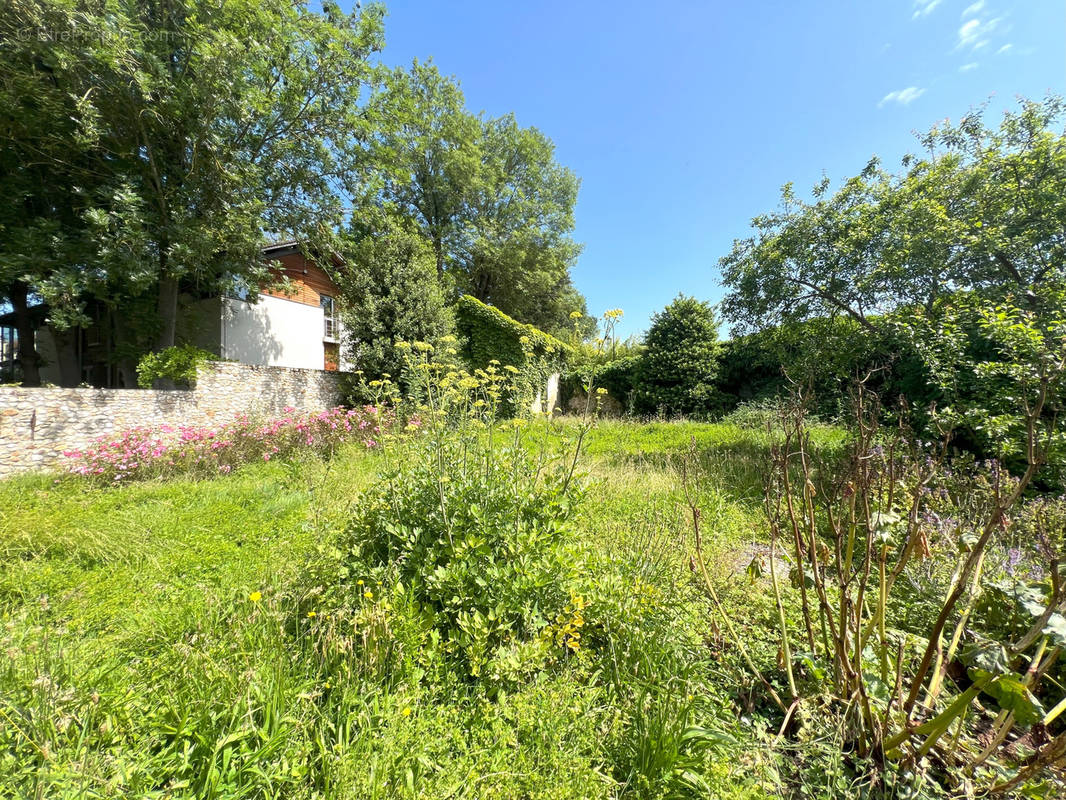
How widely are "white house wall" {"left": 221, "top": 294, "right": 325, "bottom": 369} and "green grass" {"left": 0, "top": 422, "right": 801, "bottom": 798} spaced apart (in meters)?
11.8

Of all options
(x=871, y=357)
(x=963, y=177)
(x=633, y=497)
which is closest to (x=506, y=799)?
(x=633, y=497)

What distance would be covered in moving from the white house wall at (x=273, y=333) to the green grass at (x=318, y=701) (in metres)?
11.8

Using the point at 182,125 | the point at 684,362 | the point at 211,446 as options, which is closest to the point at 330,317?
the point at 182,125

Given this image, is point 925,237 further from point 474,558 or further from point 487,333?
point 487,333

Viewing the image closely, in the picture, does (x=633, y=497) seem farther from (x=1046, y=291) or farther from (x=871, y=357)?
(x=1046, y=291)

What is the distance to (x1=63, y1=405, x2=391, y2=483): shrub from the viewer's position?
5.84 metres

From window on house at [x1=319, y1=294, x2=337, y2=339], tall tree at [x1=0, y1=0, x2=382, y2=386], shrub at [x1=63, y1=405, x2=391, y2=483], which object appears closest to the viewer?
shrub at [x1=63, y1=405, x2=391, y2=483]

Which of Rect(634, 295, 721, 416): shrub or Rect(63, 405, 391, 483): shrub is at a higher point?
Rect(634, 295, 721, 416): shrub

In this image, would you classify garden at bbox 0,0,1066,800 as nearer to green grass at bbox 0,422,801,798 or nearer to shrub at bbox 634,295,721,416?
green grass at bbox 0,422,801,798

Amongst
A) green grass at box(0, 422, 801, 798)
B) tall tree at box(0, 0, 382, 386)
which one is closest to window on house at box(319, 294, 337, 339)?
tall tree at box(0, 0, 382, 386)

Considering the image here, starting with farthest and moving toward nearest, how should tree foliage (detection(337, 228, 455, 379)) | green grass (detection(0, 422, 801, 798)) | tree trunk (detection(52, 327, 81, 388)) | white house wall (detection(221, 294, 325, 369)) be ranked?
1. tree trunk (detection(52, 327, 81, 388))
2. white house wall (detection(221, 294, 325, 369))
3. tree foliage (detection(337, 228, 455, 379))
4. green grass (detection(0, 422, 801, 798))

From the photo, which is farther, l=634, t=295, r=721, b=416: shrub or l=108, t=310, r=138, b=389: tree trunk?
l=634, t=295, r=721, b=416: shrub

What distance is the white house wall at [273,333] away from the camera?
12.6 meters

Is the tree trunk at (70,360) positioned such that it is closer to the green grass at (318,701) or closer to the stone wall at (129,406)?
the stone wall at (129,406)
